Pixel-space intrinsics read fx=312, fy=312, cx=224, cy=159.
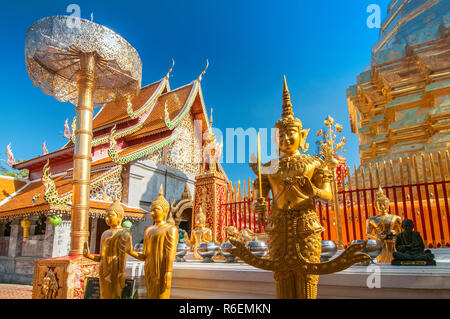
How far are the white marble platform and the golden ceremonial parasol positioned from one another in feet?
3.50

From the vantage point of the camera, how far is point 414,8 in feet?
32.3

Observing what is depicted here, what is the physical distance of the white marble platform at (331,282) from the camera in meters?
2.31

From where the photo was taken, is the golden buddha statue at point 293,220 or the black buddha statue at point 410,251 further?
the black buddha statue at point 410,251

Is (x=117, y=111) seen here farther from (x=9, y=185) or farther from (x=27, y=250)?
(x=27, y=250)

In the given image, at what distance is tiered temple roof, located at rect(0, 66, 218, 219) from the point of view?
315 inches

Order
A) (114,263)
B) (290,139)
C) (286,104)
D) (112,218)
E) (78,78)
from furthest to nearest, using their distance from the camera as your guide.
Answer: (78,78) < (112,218) < (114,263) < (286,104) < (290,139)

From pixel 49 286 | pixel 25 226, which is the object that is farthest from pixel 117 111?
pixel 49 286

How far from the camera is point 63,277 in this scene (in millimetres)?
3412

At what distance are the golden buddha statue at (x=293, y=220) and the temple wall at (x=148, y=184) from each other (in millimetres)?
7740

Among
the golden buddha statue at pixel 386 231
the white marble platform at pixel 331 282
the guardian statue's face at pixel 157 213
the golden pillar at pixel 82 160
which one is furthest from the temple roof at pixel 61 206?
the golden buddha statue at pixel 386 231

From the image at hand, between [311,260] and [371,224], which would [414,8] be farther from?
[311,260]

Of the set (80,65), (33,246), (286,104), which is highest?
(80,65)

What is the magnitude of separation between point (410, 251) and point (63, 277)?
12.2 feet

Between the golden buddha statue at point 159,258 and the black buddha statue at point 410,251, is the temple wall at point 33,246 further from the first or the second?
the black buddha statue at point 410,251
